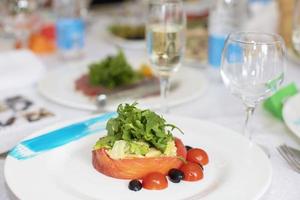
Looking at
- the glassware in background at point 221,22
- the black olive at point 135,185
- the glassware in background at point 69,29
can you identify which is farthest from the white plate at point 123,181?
the glassware in background at point 69,29

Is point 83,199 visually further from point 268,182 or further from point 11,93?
point 11,93

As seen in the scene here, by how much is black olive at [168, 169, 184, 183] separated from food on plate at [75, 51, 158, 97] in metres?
0.43

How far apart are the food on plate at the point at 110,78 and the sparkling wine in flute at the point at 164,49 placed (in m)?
0.16

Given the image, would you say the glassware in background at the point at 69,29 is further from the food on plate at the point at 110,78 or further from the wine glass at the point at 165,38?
the wine glass at the point at 165,38

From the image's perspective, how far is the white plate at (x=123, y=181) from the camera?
68 centimetres

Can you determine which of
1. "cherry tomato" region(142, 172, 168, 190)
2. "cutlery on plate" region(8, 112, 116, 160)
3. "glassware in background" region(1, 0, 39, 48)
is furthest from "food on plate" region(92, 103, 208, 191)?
"glassware in background" region(1, 0, 39, 48)

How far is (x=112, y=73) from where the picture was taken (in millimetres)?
1140

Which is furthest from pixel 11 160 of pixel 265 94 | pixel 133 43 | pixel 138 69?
pixel 133 43

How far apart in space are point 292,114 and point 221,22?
1.34ft

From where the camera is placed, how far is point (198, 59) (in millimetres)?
1362

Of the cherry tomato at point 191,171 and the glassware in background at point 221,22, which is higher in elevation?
the glassware in background at point 221,22

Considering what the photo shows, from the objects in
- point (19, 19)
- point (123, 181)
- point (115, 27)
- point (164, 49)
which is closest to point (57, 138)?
point (123, 181)

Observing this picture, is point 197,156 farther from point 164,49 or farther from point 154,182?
point 164,49

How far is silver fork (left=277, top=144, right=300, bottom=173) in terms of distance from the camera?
813 millimetres
